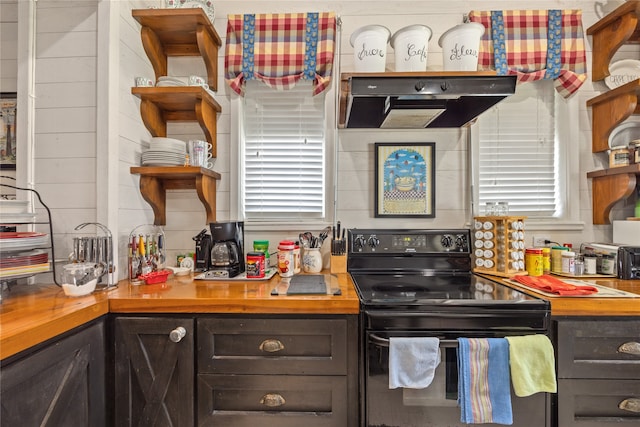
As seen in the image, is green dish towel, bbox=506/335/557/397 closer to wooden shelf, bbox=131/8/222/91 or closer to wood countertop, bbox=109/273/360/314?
wood countertop, bbox=109/273/360/314

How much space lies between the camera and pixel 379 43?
1495 millimetres

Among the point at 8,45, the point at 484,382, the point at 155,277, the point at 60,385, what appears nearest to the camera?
the point at 60,385

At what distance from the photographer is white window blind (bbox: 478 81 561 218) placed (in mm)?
1967

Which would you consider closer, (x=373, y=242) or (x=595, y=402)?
(x=595, y=402)

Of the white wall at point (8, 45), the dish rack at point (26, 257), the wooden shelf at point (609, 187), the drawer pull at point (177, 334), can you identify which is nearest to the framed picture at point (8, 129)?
the white wall at point (8, 45)

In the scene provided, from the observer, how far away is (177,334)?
3.88 feet

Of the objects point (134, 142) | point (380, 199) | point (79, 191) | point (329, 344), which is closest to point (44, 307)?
point (79, 191)

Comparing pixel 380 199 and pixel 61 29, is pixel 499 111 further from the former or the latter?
pixel 61 29

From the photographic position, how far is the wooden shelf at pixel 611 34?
1747 millimetres

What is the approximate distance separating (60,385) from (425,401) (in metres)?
1.23

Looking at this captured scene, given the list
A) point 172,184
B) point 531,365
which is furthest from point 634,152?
point 172,184

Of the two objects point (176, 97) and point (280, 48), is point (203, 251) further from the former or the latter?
point (280, 48)

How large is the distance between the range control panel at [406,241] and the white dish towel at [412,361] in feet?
2.32

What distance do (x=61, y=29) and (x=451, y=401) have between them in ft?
7.66
